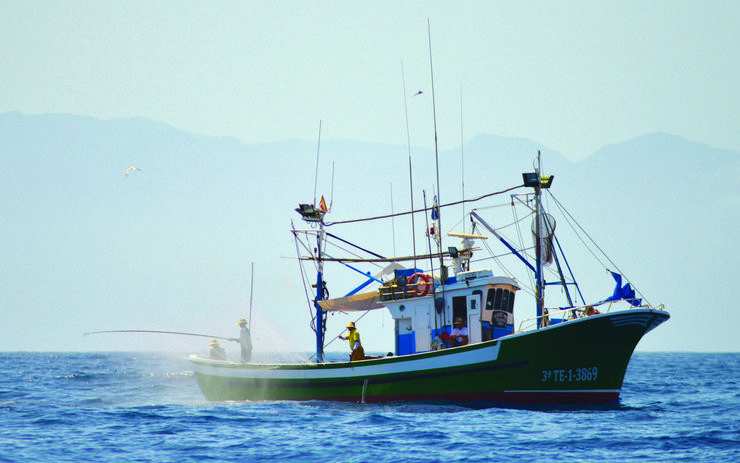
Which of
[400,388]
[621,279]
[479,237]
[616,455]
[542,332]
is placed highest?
[479,237]

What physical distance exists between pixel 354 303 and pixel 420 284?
304cm

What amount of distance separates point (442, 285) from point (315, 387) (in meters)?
5.43

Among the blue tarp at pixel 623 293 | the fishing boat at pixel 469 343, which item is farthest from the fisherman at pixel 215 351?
the blue tarp at pixel 623 293

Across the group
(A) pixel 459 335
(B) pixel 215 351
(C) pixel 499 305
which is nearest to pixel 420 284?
(A) pixel 459 335

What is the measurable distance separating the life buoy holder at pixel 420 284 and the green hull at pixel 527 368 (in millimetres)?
3396

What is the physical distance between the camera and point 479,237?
86.3 ft

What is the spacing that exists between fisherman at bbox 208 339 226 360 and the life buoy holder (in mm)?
8534

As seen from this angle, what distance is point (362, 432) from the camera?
18.3 m

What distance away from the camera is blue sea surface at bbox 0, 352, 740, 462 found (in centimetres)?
1582

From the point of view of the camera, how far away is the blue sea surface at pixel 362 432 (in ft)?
51.9

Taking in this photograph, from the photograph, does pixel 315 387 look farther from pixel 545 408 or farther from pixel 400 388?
pixel 545 408

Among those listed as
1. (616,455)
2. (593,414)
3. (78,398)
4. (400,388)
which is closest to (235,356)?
(78,398)

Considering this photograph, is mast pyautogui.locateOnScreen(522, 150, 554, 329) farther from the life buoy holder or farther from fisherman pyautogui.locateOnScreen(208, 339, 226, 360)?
fisherman pyautogui.locateOnScreen(208, 339, 226, 360)

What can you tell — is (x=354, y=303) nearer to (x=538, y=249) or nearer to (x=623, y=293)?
(x=538, y=249)
